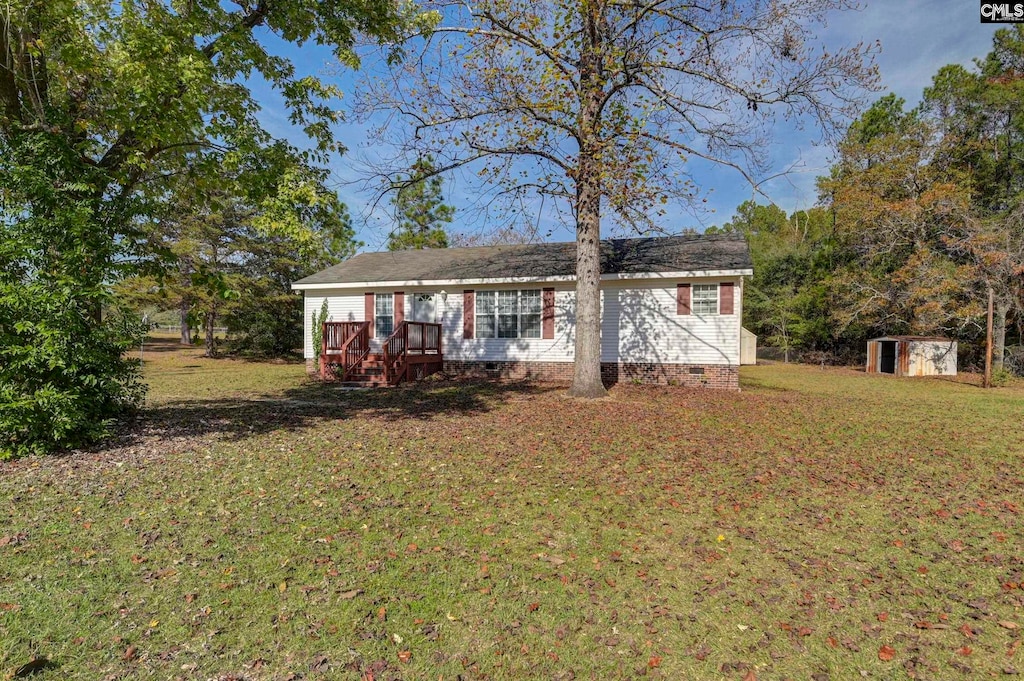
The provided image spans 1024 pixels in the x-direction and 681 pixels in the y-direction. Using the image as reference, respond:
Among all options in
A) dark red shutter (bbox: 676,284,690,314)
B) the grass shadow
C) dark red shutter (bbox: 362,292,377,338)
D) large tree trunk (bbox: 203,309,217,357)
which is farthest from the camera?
large tree trunk (bbox: 203,309,217,357)

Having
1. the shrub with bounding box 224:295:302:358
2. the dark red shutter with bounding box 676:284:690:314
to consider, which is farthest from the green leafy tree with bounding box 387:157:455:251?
the dark red shutter with bounding box 676:284:690:314

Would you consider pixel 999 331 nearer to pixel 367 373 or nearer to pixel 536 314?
pixel 536 314

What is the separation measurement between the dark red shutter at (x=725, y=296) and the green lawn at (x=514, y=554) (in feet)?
19.3

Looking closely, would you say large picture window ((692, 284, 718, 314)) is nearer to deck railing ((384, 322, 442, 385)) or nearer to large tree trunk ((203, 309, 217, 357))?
deck railing ((384, 322, 442, 385))

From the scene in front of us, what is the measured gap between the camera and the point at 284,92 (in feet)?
28.0

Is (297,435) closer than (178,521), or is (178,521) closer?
(178,521)

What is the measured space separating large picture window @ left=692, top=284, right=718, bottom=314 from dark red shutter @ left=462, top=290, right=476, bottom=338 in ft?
21.1

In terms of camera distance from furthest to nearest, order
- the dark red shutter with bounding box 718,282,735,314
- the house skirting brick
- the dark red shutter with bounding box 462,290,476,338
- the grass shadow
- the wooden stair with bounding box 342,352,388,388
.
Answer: the dark red shutter with bounding box 462,290,476,338 < the wooden stair with bounding box 342,352,388,388 < the house skirting brick < the dark red shutter with bounding box 718,282,735,314 < the grass shadow

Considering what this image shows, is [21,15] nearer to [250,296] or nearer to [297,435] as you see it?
[297,435]

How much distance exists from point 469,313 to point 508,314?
1261 mm

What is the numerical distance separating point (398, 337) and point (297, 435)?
7362 millimetres

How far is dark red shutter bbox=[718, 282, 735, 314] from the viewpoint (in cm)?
1328

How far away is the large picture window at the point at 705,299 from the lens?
13508 mm

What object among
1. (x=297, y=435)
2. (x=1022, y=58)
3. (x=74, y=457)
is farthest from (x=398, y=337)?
(x=1022, y=58)
